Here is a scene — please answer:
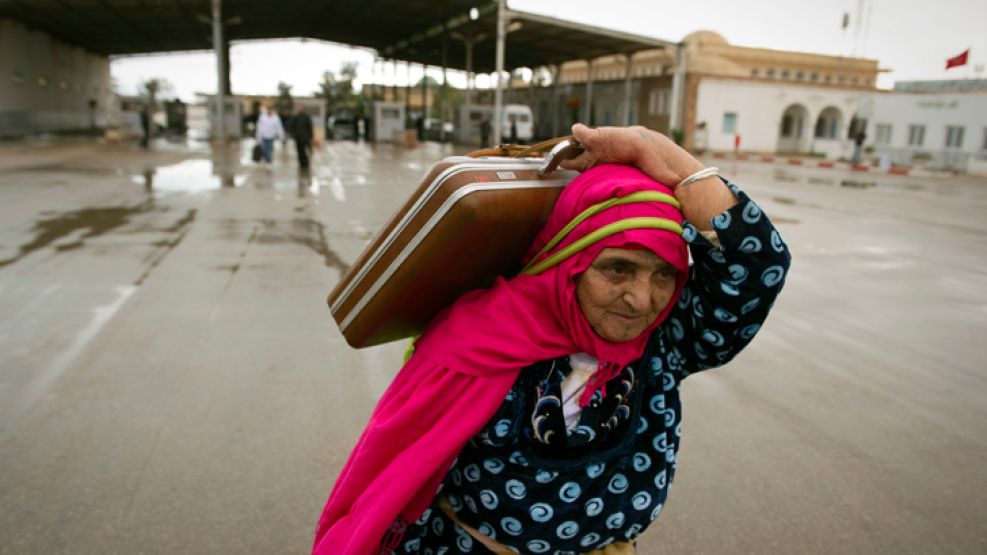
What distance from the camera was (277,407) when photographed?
3.56 meters

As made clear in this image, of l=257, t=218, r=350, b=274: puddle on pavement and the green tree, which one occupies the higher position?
the green tree

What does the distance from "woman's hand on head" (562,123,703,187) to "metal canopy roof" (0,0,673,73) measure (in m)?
27.0

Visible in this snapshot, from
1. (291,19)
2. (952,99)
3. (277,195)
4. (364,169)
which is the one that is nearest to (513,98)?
(291,19)

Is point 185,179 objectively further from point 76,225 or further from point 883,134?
point 883,134

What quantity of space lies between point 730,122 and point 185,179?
30809 millimetres

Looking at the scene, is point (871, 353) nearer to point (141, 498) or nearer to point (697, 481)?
point (697, 481)

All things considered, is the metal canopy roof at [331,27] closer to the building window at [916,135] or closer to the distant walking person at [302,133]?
the building window at [916,135]

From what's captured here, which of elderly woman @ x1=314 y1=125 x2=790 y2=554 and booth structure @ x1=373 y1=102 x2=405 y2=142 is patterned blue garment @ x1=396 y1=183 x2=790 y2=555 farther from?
booth structure @ x1=373 y1=102 x2=405 y2=142

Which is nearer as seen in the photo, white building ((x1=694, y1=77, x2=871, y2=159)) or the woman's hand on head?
the woman's hand on head

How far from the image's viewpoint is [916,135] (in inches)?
1236

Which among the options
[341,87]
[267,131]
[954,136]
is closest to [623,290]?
[267,131]

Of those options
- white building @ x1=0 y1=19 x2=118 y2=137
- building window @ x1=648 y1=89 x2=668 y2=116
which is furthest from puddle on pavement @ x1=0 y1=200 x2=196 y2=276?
building window @ x1=648 y1=89 x2=668 y2=116

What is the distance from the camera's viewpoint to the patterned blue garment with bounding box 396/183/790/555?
127cm

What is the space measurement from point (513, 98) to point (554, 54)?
13554 mm
